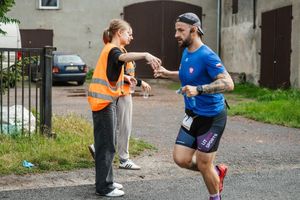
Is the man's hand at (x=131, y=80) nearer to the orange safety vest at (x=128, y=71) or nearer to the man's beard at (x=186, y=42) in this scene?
the orange safety vest at (x=128, y=71)

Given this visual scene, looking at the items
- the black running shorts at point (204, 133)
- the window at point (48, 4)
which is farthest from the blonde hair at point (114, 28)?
the window at point (48, 4)

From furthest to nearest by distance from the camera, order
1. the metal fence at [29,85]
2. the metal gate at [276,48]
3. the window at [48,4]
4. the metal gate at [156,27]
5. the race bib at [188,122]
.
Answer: the window at [48,4] → the metal gate at [156,27] → the metal gate at [276,48] → the metal fence at [29,85] → the race bib at [188,122]

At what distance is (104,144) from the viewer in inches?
237

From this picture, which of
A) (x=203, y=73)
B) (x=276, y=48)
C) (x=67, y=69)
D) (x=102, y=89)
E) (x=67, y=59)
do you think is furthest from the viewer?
(x=67, y=59)

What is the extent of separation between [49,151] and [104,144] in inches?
76.5

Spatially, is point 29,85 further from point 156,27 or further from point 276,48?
point 156,27

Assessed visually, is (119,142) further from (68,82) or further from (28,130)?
(68,82)

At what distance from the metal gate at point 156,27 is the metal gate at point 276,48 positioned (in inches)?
273

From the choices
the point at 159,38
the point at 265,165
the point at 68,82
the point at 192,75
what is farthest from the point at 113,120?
the point at 159,38

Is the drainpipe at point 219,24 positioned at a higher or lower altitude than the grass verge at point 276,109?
higher

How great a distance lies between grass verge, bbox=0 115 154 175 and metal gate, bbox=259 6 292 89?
12.1 meters

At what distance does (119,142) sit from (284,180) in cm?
215

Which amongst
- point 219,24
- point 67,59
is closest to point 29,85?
point 67,59

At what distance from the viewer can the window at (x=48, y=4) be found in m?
28.9
